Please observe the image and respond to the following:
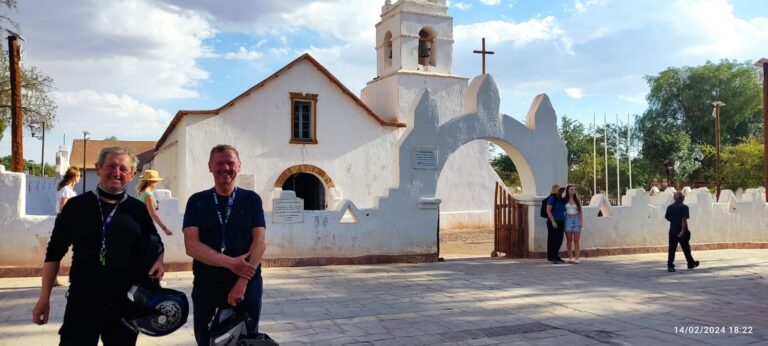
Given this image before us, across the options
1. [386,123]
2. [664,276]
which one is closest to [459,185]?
[386,123]

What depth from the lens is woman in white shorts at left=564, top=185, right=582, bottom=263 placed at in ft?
39.8

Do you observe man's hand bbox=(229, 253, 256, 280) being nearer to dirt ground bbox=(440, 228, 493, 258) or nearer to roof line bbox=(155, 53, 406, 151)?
dirt ground bbox=(440, 228, 493, 258)

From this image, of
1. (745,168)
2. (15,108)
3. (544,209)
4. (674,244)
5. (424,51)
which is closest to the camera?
(674,244)

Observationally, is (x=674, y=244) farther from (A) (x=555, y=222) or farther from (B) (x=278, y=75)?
(B) (x=278, y=75)

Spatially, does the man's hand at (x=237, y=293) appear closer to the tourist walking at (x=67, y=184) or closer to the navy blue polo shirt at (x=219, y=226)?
the navy blue polo shirt at (x=219, y=226)

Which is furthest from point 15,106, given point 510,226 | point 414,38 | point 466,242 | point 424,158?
point 510,226

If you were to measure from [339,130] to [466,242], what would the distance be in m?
5.76

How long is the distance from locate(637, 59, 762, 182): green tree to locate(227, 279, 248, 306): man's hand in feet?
151

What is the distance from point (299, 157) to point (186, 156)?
3584 millimetres

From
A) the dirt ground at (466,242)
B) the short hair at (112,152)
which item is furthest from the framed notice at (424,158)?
the short hair at (112,152)

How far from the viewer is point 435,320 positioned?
6711 mm

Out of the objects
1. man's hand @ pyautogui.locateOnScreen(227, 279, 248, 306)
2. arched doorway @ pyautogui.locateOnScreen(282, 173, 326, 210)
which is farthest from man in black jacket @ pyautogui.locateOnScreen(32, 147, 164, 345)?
arched doorway @ pyautogui.locateOnScreen(282, 173, 326, 210)

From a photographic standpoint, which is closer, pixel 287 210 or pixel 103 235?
pixel 103 235

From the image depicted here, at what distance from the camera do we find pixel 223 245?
3.71 meters
